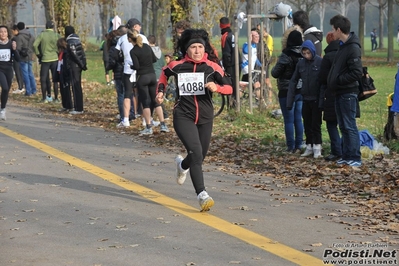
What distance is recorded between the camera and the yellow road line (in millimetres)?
7316

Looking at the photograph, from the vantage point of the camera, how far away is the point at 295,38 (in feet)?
44.4

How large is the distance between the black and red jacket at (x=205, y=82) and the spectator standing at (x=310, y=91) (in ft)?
11.1

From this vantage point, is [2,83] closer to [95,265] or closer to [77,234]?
[77,234]

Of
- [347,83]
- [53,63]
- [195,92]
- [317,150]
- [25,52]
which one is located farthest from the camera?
[25,52]

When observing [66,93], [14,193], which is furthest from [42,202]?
[66,93]

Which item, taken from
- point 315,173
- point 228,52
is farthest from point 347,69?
point 228,52

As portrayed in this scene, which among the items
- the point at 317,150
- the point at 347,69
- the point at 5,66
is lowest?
the point at 317,150

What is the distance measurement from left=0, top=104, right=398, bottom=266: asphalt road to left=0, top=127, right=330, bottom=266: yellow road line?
1 centimetres

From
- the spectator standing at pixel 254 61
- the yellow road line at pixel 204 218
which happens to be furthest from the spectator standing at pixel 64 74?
the yellow road line at pixel 204 218

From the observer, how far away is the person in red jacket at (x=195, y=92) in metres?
9.49

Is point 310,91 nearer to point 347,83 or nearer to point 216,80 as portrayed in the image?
point 347,83

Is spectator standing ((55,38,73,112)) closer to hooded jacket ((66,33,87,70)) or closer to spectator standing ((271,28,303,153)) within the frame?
hooded jacket ((66,33,87,70))

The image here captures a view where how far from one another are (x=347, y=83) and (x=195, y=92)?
307cm

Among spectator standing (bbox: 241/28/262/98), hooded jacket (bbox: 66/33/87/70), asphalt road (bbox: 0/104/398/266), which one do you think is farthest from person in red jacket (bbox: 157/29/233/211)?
hooded jacket (bbox: 66/33/87/70)
